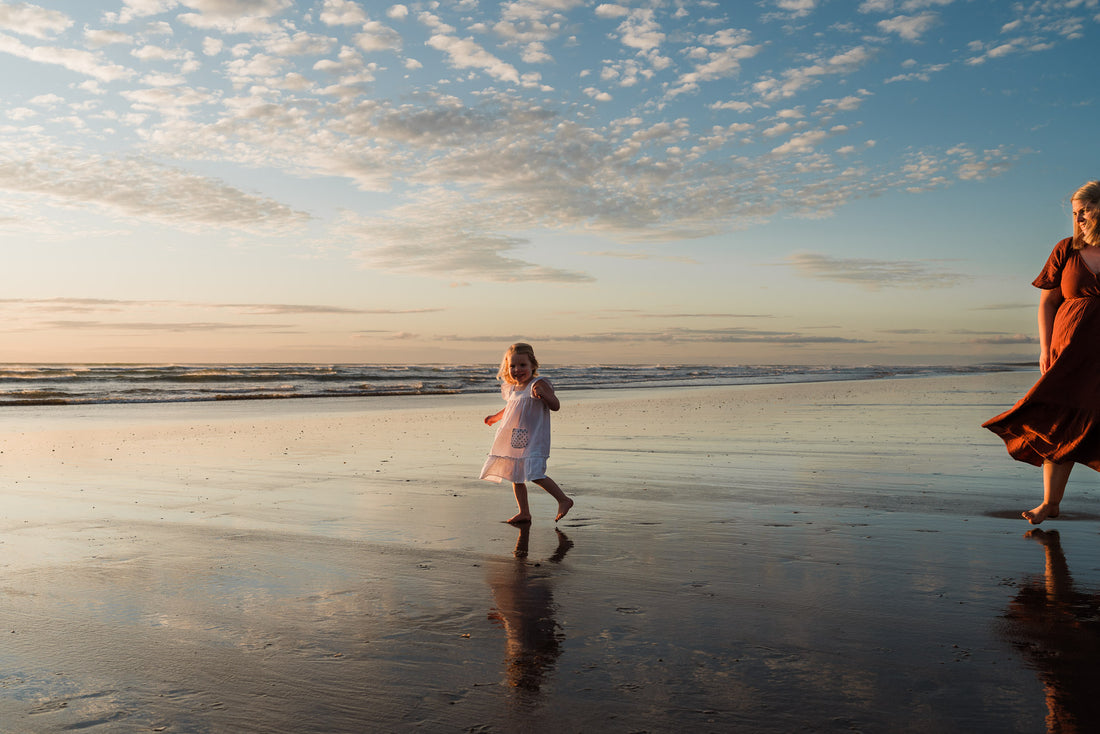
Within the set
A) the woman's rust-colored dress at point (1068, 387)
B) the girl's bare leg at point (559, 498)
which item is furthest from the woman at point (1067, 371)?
the girl's bare leg at point (559, 498)

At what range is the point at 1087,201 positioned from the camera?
17.8 ft

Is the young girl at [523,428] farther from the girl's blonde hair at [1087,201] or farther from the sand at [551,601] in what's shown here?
the girl's blonde hair at [1087,201]

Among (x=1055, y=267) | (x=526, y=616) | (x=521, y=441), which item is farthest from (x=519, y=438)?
(x=1055, y=267)

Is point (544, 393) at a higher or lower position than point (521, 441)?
higher

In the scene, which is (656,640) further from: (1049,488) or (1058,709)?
(1049,488)

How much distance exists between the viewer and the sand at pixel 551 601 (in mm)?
2711

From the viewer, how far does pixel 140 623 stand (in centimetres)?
362

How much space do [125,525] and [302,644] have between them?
329cm

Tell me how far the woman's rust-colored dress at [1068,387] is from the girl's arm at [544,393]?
3.27 m

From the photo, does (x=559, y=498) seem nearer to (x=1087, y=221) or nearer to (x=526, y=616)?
(x=526, y=616)

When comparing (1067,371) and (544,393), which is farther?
(544,393)

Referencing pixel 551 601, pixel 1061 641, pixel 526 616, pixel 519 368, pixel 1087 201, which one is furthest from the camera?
pixel 519 368

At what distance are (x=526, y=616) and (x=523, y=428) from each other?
9.46ft

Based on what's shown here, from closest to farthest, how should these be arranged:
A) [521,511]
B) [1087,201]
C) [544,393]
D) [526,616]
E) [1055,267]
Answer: [526,616] < [1087,201] < [1055,267] < [521,511] < [544,393]
